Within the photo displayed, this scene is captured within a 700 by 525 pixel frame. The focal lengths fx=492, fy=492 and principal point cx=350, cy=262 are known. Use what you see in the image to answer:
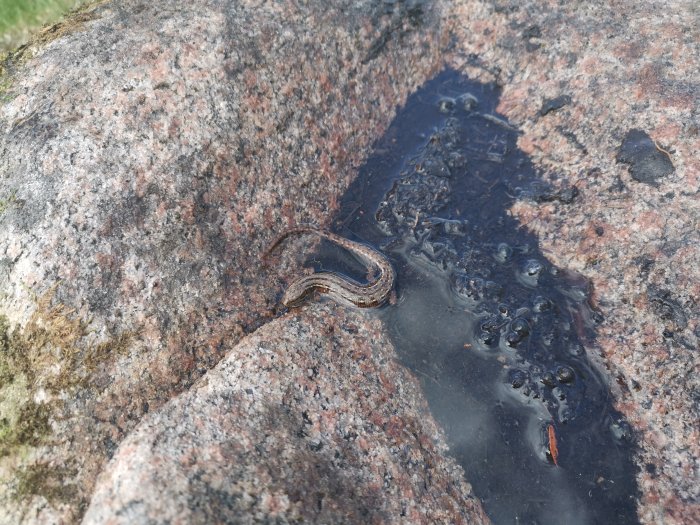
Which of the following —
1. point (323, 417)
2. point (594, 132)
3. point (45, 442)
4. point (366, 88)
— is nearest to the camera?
point (45, 442)

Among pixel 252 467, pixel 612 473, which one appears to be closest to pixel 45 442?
pixel 252 467

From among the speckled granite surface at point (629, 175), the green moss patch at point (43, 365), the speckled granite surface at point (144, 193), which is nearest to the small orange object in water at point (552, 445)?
the speckled granite surface at point (629, 175)

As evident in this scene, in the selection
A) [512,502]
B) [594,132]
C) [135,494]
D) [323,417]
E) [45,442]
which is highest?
[594,132]

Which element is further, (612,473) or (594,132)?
(594,132)

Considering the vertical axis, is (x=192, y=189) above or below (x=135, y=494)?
above

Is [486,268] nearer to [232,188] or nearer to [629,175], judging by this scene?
[629,175]

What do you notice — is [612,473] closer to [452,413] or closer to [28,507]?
[452,413]

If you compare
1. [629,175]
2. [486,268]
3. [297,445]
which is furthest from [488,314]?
[297,445]

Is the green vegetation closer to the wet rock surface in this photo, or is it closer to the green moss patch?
the green moss patch
